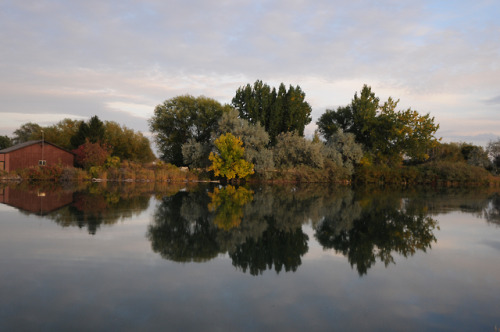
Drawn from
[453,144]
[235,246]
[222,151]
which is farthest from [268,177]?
[453,144]

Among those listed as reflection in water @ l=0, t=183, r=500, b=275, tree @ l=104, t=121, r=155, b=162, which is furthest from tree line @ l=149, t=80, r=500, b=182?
reflection in water @ l=0, t=183, r=500, b=275

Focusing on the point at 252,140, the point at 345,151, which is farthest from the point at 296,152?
the point at 345,151

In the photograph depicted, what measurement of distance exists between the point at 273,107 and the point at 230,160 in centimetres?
1066

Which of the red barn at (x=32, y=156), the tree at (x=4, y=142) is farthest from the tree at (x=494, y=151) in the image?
the tree at (x=4, y=142)

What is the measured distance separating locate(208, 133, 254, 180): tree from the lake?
24.0 m

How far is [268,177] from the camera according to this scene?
3922 centimetres

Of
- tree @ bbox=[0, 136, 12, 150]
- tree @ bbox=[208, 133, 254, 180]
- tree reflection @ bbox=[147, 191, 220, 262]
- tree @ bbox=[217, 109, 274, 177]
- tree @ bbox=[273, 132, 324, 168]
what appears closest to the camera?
tree reflection @ bbox=[147, 191, 220, 262]

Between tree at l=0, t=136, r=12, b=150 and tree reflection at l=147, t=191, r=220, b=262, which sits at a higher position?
A: tree at l=0, t=136, r=12, b=150

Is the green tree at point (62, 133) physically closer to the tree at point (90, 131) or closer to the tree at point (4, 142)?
the tree at point (90, 131)

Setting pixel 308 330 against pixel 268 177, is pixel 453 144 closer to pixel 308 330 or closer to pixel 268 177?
pixel 268 177

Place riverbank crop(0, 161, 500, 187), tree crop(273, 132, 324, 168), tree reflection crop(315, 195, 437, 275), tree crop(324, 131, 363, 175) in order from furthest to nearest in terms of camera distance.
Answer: tree crop(324, 131, 363, 175) → tree crop(273, 132, 324, 168) → riverbank crop(0, 161, 500, 187) → tree reflection crop(315, 195, 437, 275)

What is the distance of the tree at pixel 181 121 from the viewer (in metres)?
47.3

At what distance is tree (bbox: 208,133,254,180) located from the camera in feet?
120

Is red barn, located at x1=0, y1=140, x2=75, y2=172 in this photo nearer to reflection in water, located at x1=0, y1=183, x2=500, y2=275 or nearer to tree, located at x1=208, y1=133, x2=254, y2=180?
tree, located at x1=208, y1=133, x2=254, y2=180
